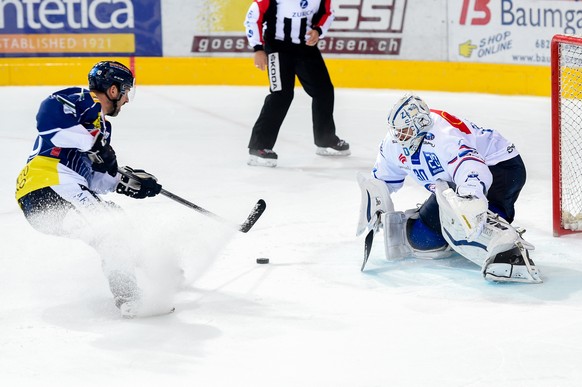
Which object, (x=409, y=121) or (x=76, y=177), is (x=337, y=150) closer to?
(x=409, y=121)

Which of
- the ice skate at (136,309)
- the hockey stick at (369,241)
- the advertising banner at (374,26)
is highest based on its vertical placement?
the advertising banner at (374,26)

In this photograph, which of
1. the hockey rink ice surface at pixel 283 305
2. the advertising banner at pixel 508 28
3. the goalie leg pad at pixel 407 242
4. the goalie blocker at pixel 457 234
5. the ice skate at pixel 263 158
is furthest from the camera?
the advertising banner at pixel 508 28

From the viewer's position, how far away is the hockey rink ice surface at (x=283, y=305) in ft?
9.31

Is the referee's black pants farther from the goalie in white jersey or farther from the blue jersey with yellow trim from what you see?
the blue jersey with yellow trim

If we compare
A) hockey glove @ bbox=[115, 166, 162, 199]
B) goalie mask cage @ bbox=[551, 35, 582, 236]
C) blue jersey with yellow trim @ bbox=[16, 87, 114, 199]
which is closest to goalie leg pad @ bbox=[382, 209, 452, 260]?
goalie mask cage @ bbox=[551, 35, 582, 236]

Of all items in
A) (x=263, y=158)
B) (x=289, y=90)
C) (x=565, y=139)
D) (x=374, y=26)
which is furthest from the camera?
(x=374, y=26)

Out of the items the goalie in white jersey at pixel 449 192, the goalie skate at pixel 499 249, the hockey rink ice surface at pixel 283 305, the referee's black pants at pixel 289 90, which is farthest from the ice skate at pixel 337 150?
the goalie skate at pixel 499 249

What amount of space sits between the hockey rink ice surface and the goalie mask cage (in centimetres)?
13

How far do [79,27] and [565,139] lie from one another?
5.24 meters

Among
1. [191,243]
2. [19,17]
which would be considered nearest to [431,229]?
[191,243]

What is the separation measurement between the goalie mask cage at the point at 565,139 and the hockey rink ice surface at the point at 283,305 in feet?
0.42

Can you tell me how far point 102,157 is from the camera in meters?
3.47

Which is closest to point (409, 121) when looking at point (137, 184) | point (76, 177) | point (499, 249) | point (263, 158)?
point (499, 249)

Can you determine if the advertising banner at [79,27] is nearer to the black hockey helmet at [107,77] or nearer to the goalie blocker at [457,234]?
the goalie blocker at [457,234]
